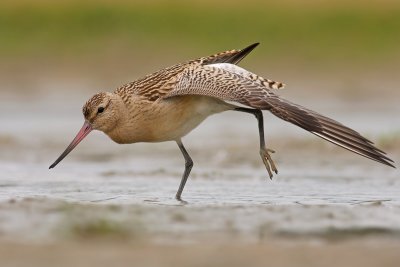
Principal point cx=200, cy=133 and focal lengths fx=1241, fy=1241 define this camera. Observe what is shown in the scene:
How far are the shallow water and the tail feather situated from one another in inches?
18.5

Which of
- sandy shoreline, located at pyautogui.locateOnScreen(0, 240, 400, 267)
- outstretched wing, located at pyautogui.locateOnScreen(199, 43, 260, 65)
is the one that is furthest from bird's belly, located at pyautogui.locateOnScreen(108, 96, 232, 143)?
sandy shoreline, located at pyautogui.locateOnScreen(0, 240, 400, 267)

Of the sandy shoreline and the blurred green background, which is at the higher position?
the blurred green background

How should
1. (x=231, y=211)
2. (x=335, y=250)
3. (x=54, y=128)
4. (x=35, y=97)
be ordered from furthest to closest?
(x=35, y=97) < (x=54, y=128) < (x=231, y=211) < (x=335, y=250)

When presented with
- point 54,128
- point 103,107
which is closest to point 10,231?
point 103,107

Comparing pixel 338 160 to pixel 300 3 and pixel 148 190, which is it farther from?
pixel 300 3

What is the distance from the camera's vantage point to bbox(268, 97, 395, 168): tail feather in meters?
10.6

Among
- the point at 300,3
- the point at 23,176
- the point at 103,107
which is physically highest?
the point at 300,3

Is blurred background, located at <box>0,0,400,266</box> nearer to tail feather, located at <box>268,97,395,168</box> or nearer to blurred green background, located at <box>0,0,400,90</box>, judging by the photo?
blurred green background, located at <box>0,0,400,90</box>

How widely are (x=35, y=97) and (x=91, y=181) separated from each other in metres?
9.40

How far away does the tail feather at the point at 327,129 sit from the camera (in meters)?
10.6

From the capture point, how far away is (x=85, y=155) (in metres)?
16.0

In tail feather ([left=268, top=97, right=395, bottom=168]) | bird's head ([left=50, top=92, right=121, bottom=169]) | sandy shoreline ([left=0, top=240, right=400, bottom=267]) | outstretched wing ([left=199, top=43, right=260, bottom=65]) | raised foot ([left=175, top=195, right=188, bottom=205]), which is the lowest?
raised foot ([left=175, top=195, right=188, bottom=205])

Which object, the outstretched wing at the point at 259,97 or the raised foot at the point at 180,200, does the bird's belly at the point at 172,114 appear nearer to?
the outstretched wing at the point at 259,97

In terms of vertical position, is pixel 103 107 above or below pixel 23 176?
above
